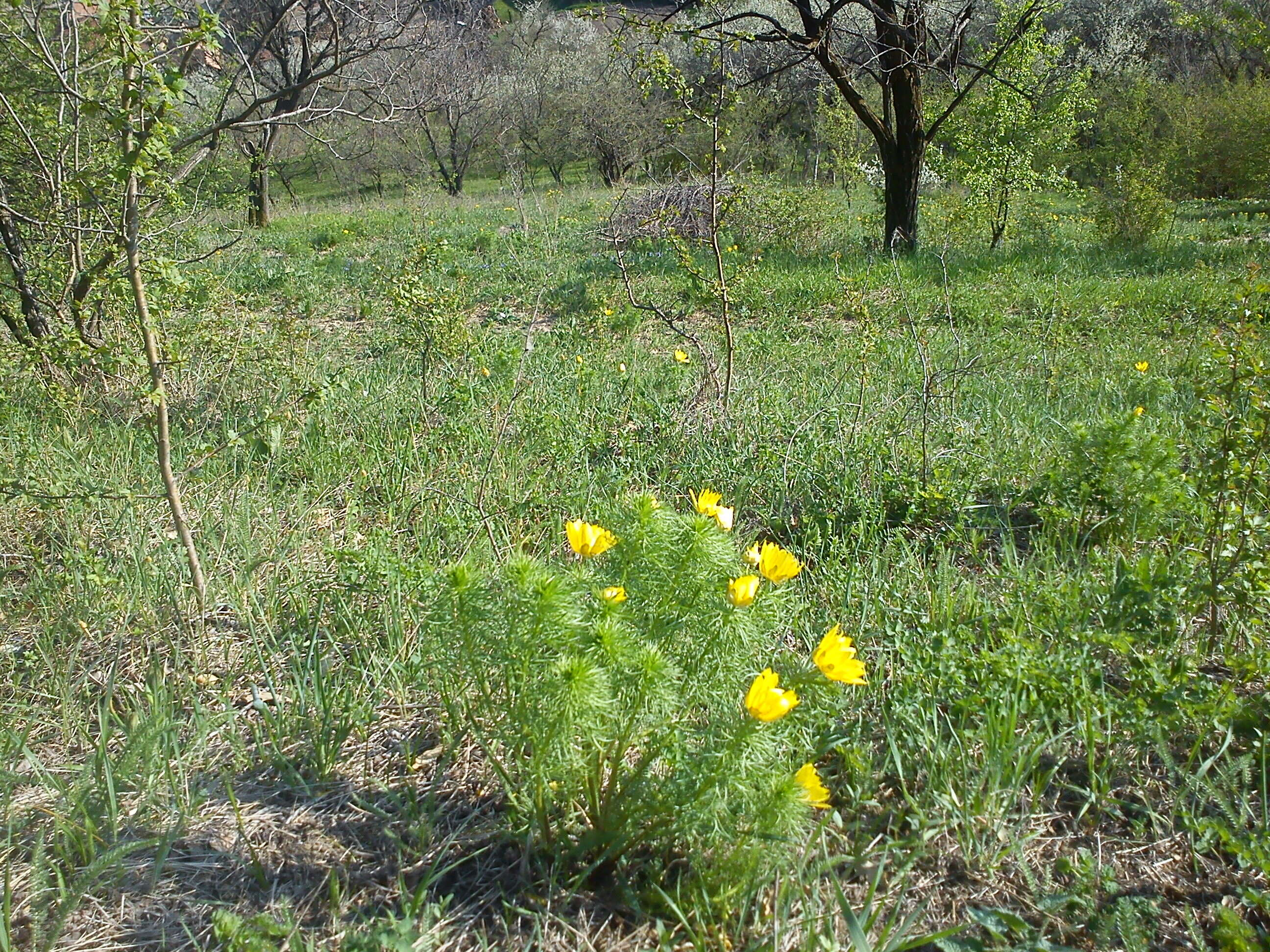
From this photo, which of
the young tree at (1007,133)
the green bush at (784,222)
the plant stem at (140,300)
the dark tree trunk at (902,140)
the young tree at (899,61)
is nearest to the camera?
the plant stem at (140,300)

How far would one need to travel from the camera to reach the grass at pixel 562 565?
1.64 metres

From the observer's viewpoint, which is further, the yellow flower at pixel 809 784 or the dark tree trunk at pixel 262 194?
the dark tree trunk at pixel 262 194

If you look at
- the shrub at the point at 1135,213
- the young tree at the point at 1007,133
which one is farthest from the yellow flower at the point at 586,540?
the shrub at the point at 1135,213

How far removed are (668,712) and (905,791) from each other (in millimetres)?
629

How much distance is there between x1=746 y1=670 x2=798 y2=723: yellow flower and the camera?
52.5 inches

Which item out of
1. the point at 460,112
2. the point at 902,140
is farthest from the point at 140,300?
the point at 460,112

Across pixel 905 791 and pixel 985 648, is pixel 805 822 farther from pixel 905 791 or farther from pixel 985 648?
pixel 985 648

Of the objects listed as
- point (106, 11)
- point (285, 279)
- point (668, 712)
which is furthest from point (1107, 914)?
point (285, 279)

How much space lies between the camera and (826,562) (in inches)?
110

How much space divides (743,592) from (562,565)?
2.57 ft

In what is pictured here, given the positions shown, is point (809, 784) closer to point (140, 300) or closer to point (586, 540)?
point (586, 540)

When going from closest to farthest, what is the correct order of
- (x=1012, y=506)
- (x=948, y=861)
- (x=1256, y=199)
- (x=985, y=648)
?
(x=948, y=861) → (x=985, y=648) → (x=1012, y=506) → (x=1256, y=199)

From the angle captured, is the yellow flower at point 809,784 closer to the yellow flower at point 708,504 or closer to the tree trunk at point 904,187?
the yellow flower at point 708,504

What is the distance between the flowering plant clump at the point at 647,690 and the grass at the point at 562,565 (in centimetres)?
11
